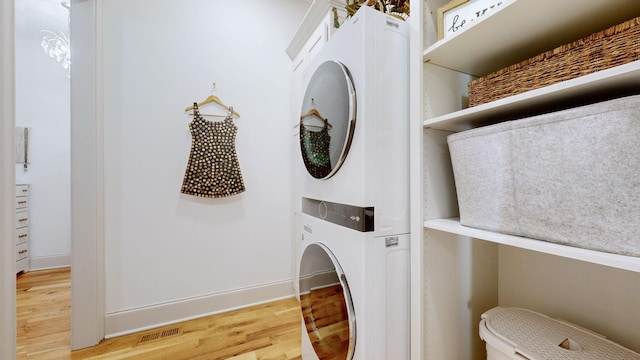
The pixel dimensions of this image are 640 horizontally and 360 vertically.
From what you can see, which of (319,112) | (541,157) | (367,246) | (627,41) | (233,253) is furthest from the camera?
(233,253)

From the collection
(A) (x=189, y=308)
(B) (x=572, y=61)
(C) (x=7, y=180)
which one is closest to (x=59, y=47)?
(C) (x=7, y=180)

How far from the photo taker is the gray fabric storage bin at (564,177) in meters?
0.49

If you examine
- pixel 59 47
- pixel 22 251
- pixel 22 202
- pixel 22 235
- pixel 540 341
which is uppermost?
pixel 59 47

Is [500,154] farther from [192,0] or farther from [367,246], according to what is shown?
[192,0]

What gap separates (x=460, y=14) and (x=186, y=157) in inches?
76.5

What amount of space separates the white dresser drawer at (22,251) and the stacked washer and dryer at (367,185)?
383 cm

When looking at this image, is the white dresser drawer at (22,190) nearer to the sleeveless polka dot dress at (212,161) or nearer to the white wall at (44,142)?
the white wall at (44,142)

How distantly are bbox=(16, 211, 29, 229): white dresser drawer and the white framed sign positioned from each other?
14.4ft

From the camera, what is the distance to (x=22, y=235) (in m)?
2.74

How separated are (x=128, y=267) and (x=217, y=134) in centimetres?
118

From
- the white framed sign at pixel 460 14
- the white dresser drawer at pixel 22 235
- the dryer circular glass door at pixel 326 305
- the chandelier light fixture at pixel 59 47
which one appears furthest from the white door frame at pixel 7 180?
the white dresser drawer at pixel 22 235

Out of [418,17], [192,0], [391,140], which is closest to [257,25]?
[192,0]

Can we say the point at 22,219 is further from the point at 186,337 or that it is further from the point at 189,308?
the point at 186,337

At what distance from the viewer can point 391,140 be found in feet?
2.94
